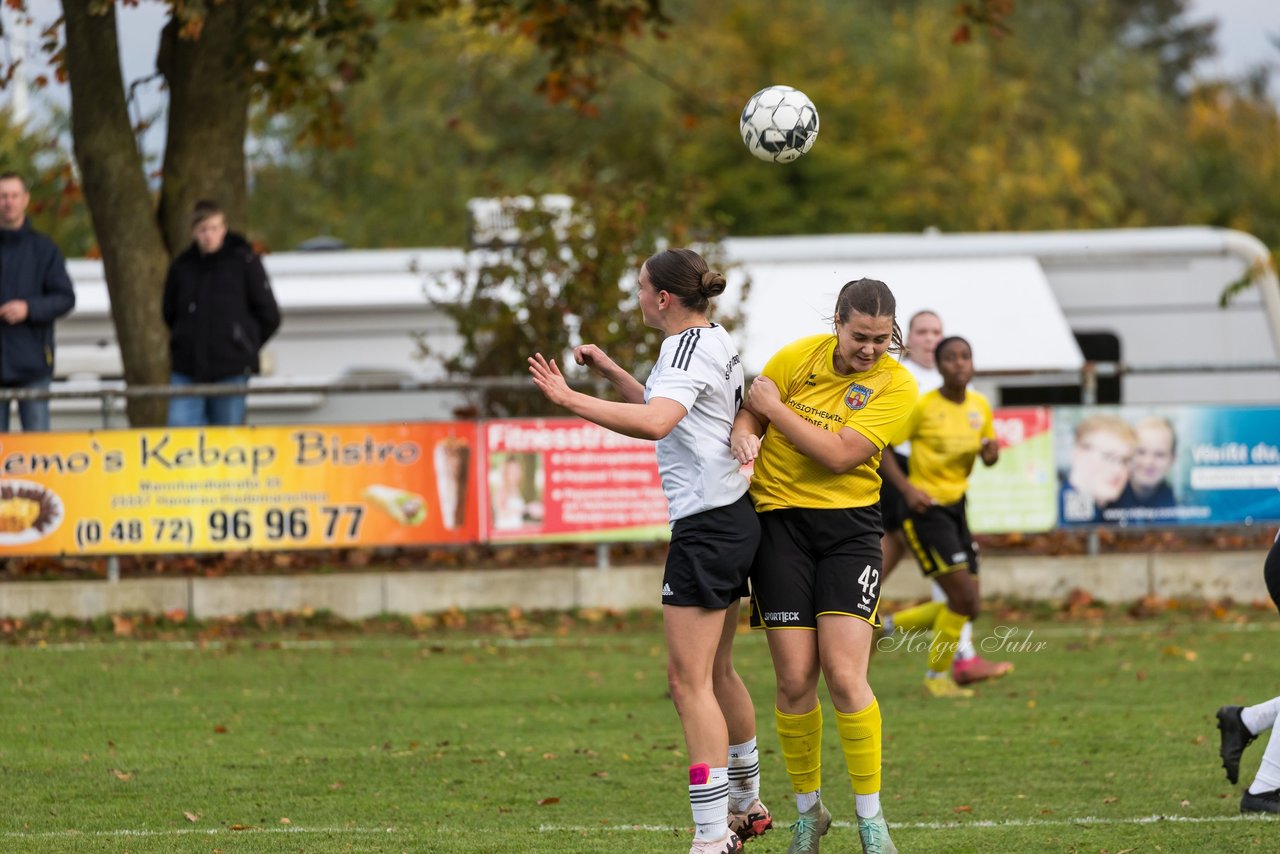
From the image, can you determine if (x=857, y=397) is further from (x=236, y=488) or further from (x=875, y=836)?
(x=236, y=488)

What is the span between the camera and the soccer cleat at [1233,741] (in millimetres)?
7445

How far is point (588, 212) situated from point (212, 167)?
3.31 meters

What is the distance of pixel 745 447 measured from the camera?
20.4 feet

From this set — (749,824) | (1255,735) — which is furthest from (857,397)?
(1255,735)

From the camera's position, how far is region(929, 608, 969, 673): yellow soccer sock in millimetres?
10508

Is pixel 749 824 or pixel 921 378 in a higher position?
pixel 921 378

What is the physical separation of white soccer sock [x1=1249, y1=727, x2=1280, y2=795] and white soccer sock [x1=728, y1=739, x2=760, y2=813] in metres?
2.09

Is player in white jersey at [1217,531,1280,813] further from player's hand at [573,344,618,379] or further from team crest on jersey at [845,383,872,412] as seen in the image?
player's hand at [573,344,618,379]

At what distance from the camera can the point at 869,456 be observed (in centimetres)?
645

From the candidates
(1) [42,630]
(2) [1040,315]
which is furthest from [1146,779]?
(2) [1040,315]

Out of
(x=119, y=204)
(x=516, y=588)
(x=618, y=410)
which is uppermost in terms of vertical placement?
(x=119, y=204)

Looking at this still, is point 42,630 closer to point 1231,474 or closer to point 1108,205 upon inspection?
point 1231,474

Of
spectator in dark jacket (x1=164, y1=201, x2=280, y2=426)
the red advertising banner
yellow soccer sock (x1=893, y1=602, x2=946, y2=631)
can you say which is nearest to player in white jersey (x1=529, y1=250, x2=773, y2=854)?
yellow soccer sock (x1=893, y1=602, x2=946, y2=631)

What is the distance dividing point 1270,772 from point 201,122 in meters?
11.2
